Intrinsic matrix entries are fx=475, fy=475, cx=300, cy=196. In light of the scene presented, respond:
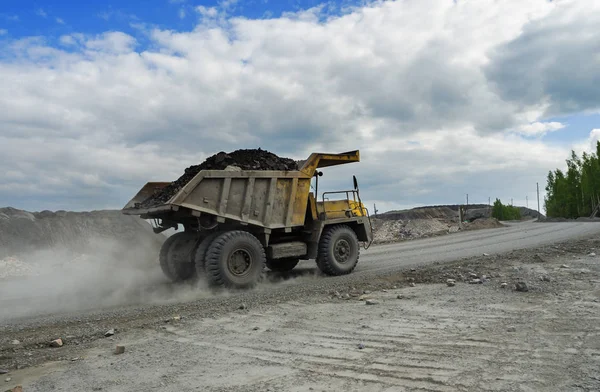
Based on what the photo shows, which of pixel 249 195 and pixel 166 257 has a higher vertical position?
pixel 249 195

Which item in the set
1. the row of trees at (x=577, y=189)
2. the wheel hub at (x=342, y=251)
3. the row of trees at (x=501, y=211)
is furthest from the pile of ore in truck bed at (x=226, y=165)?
the row of trees at (x=501, y=211)

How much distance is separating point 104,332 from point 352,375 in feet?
11.7

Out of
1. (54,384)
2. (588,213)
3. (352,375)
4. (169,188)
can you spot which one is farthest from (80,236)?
(588,213)

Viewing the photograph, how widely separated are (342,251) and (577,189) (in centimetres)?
6583

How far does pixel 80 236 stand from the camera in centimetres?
2133

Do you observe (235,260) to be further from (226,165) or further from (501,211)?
(501,211)

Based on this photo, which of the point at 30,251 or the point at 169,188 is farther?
the point at 30,251

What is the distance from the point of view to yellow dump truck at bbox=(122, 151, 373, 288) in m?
8.93

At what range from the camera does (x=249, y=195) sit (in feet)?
31.1

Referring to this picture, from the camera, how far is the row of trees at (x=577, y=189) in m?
59.6

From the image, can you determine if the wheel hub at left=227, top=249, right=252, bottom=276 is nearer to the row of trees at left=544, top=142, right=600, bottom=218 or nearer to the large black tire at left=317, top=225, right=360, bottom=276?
the large black tire at left=317, top=225, right=360, bottom=276

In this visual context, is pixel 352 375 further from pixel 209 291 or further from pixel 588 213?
pixel 588 213

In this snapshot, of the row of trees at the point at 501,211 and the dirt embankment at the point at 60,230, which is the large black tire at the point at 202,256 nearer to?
the dirt embankment at the point at 60,230

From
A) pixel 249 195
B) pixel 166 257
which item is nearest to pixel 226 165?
pixel 249 195
